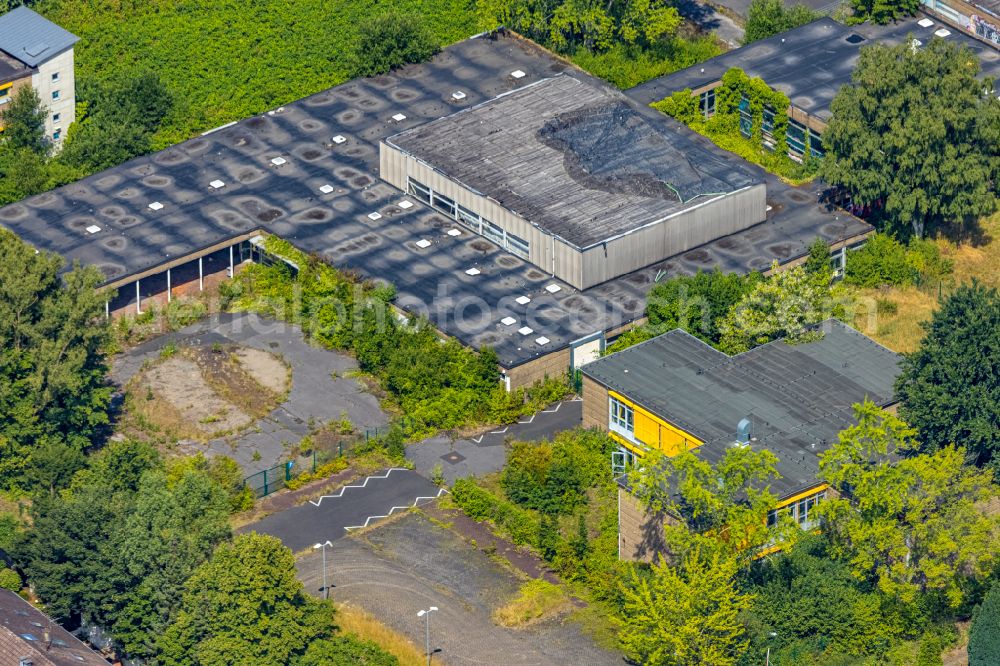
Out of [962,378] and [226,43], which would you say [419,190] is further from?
[962,378]

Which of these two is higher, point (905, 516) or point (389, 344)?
point (905, 516)

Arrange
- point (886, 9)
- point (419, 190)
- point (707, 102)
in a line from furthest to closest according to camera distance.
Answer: point (886, 9) < point (707, 102) < point (419, 190)

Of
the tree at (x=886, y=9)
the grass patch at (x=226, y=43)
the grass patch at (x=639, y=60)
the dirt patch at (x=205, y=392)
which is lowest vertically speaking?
the dirt patch at (x=205, y=392)

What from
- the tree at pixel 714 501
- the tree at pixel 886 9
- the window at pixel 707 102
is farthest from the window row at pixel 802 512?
the tree at pixel 886 9

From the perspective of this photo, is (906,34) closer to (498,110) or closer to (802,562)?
(498,110)

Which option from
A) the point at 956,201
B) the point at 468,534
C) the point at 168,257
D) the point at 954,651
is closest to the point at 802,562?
the point at 954,651

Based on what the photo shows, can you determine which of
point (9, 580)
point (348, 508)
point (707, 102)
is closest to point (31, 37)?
point (707, 102)

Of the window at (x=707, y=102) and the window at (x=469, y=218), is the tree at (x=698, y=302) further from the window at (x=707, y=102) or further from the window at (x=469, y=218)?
the window at (x=707, y=102)
